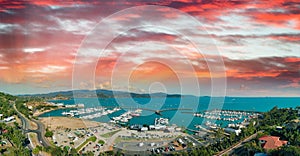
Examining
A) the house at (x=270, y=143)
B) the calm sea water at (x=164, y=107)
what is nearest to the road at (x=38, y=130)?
the calm sea water at (x=164, y=107)

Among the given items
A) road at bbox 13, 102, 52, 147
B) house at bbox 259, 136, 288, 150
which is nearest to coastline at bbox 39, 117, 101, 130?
road at bbox 13, 102, 52, 147

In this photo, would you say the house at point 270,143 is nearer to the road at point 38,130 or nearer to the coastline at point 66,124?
the road at point 38,130

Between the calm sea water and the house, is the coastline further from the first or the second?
the house

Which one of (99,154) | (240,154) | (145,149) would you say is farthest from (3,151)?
(240,154)

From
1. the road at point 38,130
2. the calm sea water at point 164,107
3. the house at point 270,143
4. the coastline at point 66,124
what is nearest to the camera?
the house at point 270,143

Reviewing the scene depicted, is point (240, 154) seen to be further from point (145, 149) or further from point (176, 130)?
point (176, 130)

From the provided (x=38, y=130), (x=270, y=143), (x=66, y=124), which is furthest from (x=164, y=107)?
(x=270, y=143)

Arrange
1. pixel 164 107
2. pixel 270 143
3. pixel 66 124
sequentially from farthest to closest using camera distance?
pixel 164 107
pixel 66 124
pixel 270 143

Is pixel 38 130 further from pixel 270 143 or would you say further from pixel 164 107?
pixel 164 107

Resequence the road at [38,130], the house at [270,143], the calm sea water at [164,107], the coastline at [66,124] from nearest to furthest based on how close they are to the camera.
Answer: the house at [270,143], the road at [38,130], the coastline at [66,124], the calm sea water at [164,107]

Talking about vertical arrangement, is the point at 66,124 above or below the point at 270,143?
below

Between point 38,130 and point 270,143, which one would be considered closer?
point 270,143
